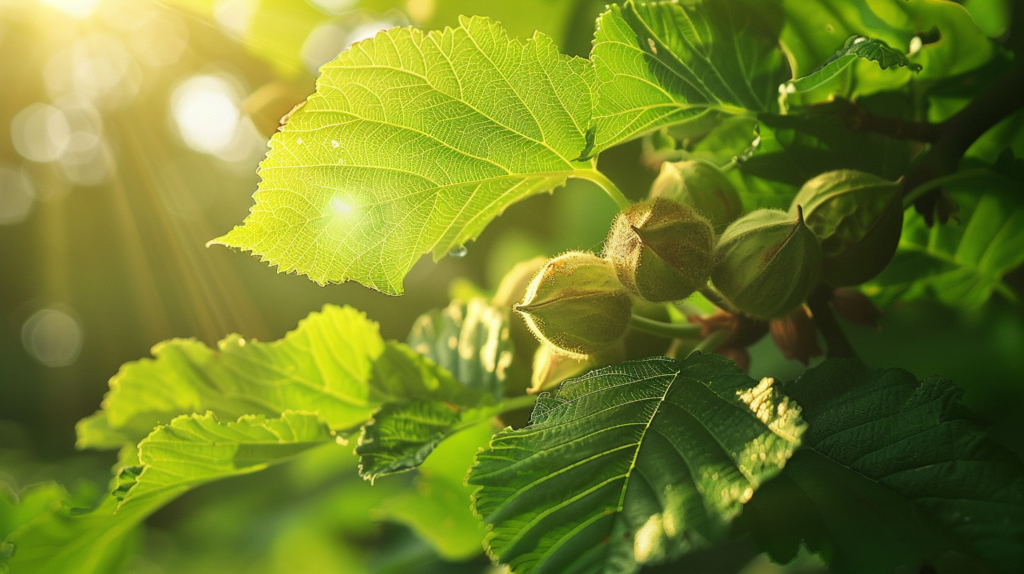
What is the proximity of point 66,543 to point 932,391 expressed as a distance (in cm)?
147

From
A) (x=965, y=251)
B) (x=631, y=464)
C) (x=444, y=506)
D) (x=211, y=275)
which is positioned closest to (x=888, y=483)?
(x=631, y=464)

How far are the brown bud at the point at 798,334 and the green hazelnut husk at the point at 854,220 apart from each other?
115 millimetres

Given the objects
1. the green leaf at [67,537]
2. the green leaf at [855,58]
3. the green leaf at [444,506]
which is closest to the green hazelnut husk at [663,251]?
the green leaf at [855,58]

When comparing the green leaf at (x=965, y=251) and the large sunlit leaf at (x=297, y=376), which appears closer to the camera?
the green leaf at (x=965, y=251)

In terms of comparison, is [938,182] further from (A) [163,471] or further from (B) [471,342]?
(A) [163,471]

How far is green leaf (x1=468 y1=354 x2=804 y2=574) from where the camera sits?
0.80 metres

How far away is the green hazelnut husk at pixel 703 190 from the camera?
1154mm

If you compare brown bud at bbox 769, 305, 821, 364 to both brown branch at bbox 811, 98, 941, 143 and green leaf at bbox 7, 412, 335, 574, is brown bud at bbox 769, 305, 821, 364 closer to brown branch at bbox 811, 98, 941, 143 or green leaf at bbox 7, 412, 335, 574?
brown branch at bbox 811, 98, 941, 143

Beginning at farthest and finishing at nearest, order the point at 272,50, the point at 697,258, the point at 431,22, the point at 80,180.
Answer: the point at 80,180 < the point at 272,50 < the point at 431,22 < the point at 697,258

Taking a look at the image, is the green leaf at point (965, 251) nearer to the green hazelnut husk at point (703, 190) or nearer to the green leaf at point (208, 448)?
the green hazelnut husk at point (703, 190)

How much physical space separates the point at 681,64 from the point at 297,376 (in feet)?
3.22

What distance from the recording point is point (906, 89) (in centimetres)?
119

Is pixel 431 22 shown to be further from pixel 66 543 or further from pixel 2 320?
pixel 2 320

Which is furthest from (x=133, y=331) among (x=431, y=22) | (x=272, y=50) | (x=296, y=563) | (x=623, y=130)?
(x=623, y=130)
